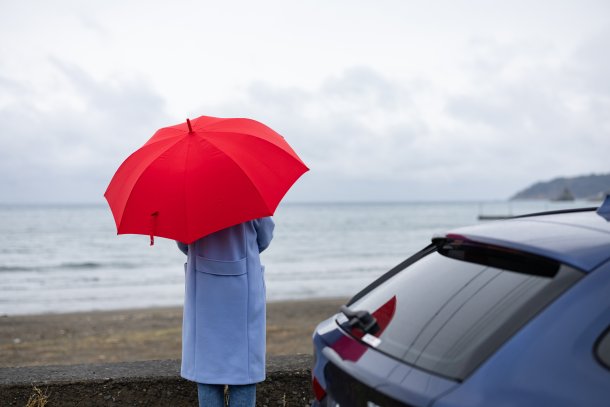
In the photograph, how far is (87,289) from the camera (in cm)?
1989

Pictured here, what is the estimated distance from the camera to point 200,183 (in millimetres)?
2881

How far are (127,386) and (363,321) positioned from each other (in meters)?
2.41

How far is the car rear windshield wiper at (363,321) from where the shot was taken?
203cm

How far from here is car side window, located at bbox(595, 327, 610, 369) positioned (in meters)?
1.54

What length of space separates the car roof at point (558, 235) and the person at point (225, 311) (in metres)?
1.10

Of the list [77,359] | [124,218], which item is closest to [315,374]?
[124,218]

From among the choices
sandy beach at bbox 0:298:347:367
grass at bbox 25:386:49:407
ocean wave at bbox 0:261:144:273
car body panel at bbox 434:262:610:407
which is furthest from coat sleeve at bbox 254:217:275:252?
ocean wave at bbox 0:261:144:273

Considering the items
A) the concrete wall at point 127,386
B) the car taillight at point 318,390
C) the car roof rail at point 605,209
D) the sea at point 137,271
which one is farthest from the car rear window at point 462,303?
the sea at point 137,271

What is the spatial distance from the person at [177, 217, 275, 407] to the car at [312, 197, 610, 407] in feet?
2.44

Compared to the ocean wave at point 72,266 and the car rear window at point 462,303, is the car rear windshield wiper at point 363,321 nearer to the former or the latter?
the car rear window at point 462,303

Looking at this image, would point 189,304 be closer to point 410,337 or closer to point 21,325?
point 410,337

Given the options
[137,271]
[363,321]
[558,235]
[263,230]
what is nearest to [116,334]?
[263,230]

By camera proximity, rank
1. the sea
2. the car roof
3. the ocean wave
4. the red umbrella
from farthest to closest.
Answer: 1. the ocean wave
2. the sea
3. the red umbrella
4. the car roof

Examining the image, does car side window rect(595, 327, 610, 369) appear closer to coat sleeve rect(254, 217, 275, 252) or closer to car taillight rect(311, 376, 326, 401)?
car taillight rect(311, 376, 326, 401)
